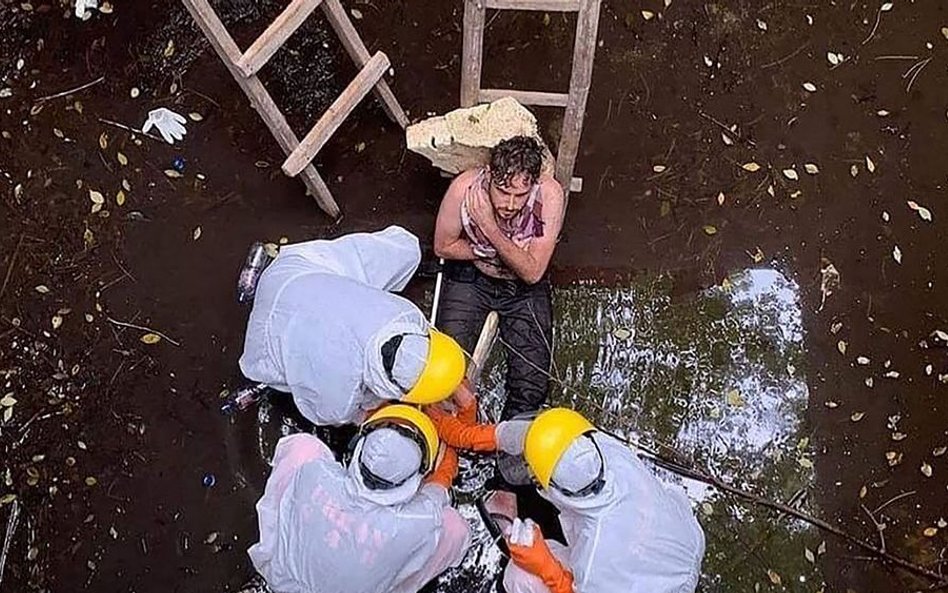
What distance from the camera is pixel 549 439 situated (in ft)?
9.73

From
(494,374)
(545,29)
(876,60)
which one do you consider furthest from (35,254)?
(876,60)

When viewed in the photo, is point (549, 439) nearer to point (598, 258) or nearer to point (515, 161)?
point (515, 161)

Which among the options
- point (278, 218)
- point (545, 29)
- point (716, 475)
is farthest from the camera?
point (545, 29)

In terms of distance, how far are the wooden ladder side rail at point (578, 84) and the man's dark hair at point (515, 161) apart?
28 centimetres

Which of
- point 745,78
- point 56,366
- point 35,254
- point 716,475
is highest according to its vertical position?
point 745,78

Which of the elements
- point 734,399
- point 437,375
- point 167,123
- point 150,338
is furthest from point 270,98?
point 734,399

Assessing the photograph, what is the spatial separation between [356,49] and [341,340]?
52.7 inches

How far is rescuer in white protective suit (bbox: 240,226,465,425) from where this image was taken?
10.0ft

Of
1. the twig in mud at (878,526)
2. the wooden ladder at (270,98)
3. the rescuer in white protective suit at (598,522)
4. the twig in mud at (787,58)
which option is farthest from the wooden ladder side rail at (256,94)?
the twig in mud at (878,526)

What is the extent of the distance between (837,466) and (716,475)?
0.47 meters

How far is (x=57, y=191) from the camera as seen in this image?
4.25 metres

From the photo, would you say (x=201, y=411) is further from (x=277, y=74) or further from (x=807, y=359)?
(x=807, y=359)

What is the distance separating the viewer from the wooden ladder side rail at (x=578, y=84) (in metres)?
3.29

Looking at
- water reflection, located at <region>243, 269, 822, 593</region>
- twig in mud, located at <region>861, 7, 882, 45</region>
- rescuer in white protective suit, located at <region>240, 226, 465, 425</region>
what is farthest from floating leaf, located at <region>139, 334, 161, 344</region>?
twig in mud, located at <region>861, 7, 882, 45</region>
